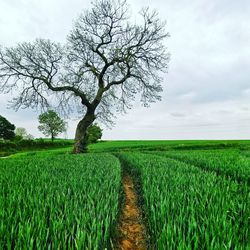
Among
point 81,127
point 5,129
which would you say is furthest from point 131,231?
point 5,129

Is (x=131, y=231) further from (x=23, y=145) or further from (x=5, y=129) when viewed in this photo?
(x=5, y=129)

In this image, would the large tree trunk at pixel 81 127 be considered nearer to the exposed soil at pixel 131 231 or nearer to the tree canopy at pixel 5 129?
the exposed soil at pixel 131 231

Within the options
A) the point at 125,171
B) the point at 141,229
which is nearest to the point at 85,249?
the point at 141,229

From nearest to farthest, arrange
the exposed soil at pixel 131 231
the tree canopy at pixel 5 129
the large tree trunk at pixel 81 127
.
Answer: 1. the exposed soil at pixel 131 231
2. the large tree trunk at pixel 81 127
3. the tree canopy at pixel 5 129

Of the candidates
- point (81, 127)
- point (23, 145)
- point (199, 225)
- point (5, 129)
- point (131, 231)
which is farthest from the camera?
point (5, 129)

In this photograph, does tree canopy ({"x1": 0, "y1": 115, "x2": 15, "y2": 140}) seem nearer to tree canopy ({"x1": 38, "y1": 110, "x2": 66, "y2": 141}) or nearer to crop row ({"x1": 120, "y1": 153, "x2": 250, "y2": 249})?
tree canopy ({"x1": 38, "y1": 110, "x2": 66, "y2": 141})

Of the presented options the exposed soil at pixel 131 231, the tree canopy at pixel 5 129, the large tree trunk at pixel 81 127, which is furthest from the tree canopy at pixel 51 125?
→ the exposed soil at pixel 131 231

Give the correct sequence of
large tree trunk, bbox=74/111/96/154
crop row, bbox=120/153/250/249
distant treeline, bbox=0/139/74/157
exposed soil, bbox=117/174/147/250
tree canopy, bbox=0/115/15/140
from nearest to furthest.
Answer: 1. crop row, bbox=120/153/250/249
2. exposed soil, bbox=117/174/147/250
3. large tree trunk, bbox=74/111/96/154
4. distant treeline, bbox=0/139/74/157
5. tree canopy, bbox=0/115/15/140

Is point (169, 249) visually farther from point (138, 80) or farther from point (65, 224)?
point (138, 80)

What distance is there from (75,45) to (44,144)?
3993 cm

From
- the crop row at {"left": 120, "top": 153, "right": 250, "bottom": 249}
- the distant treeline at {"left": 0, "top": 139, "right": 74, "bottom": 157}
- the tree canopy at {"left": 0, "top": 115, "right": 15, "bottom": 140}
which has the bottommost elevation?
the crop row at {"left": 120, "top": 153, "right": 250, "bottom": 249}

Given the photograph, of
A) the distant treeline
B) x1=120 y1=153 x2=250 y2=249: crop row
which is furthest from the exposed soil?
the distant treeline

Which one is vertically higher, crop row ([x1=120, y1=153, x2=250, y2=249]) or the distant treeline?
the distant treeline

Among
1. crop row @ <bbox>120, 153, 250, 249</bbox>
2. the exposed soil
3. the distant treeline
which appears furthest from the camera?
the distant treeline
